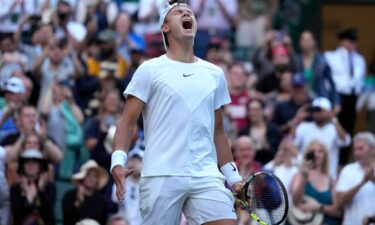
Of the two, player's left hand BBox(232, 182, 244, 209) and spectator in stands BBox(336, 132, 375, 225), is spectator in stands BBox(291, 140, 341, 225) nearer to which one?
spectator in stands BBox(336, 132, 375, 225)

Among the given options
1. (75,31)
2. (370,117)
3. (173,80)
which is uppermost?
(173,80)

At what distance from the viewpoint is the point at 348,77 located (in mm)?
18469

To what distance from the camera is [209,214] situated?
8.79 m

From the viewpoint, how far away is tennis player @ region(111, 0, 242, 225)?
8.80m

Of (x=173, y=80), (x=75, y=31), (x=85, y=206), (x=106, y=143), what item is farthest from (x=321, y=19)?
(x=173, y=80)

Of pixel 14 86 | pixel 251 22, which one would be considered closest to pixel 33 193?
pixel 14 86

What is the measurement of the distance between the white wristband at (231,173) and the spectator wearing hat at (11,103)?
230 inches

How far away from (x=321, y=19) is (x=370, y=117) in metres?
3.71

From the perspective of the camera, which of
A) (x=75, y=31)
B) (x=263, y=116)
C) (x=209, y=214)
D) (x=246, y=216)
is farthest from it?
(x=75, y=31)

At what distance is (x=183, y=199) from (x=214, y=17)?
10994 mm

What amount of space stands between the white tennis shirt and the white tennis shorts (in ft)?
0.19

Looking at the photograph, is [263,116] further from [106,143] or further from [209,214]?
[209,214]

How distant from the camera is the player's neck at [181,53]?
9070 millimetres

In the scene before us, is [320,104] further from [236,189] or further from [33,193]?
[236,189]
